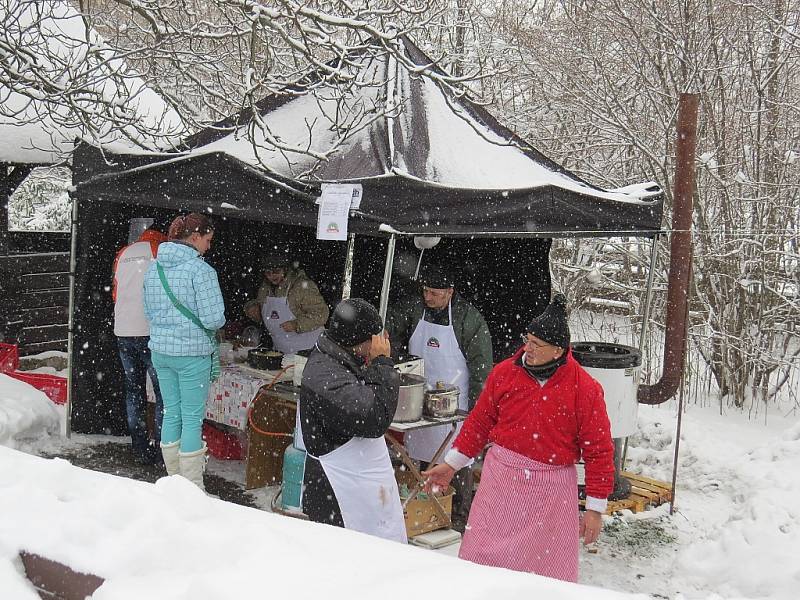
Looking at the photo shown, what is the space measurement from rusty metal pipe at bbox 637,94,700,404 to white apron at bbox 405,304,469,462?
197 centimetres

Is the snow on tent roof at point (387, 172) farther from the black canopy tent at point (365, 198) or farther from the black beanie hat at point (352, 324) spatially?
the black beanie hat at point (352, 324)

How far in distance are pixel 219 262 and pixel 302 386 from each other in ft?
16.1

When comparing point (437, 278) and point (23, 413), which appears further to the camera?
point (23, 413)

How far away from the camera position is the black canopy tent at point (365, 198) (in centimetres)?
532

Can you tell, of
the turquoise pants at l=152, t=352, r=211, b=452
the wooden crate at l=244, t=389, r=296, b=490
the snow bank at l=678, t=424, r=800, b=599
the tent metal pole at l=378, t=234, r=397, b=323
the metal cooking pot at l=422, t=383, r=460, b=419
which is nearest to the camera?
the snow bank at l=678, t=424, r=800, b=599

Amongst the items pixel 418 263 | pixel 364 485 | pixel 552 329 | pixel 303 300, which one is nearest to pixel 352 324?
pixel 364 485

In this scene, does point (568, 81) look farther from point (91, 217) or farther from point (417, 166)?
point (91, 217)

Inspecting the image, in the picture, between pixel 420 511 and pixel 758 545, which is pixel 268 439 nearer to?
pixel 420 511

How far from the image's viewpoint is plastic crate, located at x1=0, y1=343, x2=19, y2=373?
26.6ft

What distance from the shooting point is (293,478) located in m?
5.49

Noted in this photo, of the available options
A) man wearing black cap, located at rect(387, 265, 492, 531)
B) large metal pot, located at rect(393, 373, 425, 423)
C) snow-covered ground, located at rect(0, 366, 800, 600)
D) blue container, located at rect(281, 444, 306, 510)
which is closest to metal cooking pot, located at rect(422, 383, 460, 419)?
large metal pot, located at rect(393, 373, 425, 423)

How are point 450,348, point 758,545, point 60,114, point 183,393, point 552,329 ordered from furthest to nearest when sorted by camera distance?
point 60,114, point 450,348, point 183,393, point 758,545, point 552,329

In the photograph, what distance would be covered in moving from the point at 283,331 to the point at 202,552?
520 centimetres

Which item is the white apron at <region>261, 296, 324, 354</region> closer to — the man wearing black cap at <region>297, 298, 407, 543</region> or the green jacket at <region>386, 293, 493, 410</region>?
the green jacket at <region>386, 293, 493, 410</region>
